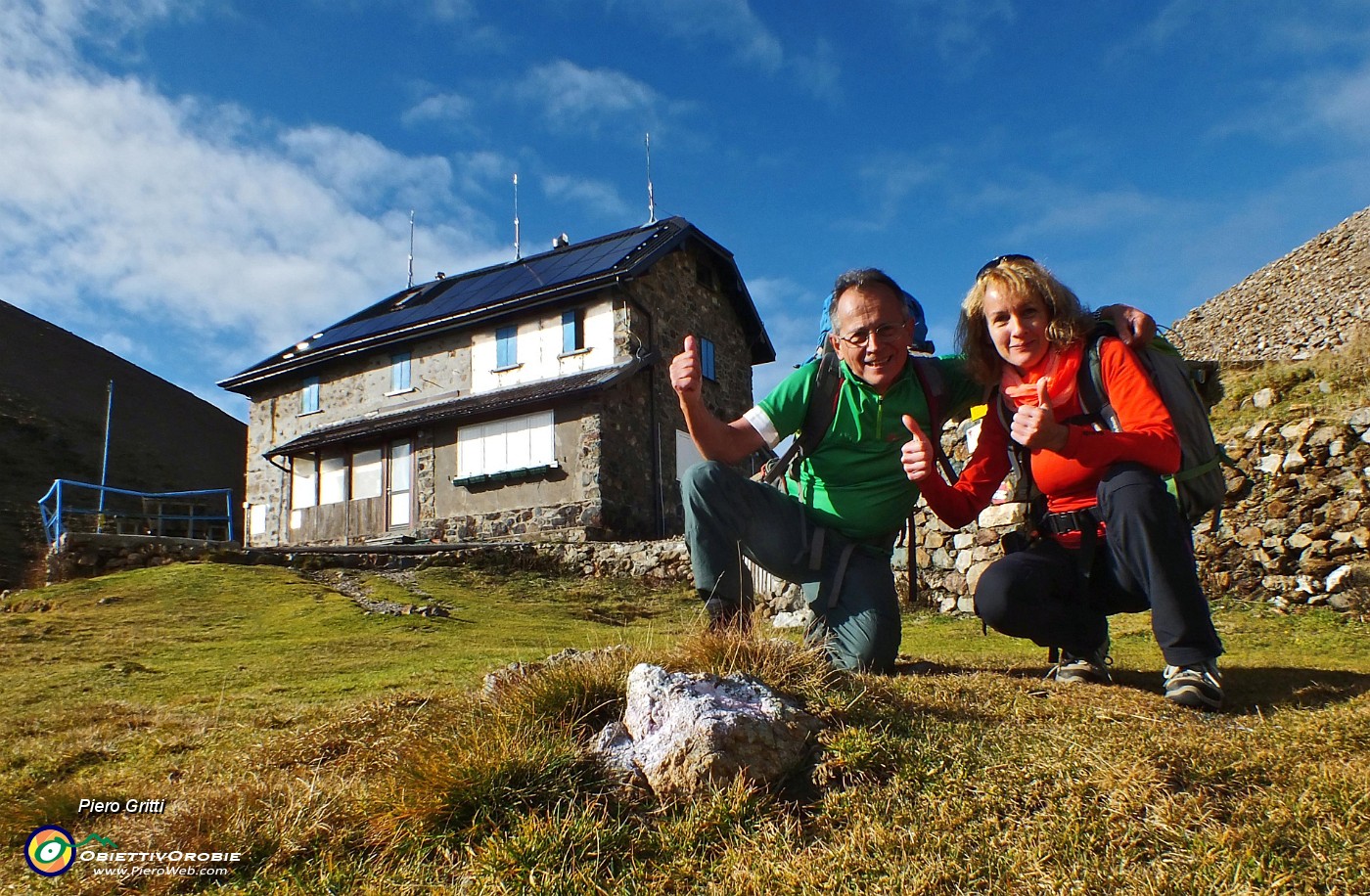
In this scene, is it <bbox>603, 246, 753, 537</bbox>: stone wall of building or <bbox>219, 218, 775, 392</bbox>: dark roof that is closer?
<bbox>603, 246, 753, 537</bbox>: stone wall of building

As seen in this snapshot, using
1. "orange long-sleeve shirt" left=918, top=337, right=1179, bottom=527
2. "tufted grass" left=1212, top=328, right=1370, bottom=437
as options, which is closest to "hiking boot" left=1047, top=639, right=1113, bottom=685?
"orange long-sleeve shirt" left=918, top=337, right=1179, bottom=527

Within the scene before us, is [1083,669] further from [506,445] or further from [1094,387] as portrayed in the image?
[506,445]

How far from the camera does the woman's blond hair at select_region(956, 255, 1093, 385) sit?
3.19 m

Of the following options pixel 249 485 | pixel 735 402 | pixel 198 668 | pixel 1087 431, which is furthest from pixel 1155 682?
pixel 249 485

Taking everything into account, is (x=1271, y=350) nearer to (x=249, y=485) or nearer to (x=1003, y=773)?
(x=1003, y=773)

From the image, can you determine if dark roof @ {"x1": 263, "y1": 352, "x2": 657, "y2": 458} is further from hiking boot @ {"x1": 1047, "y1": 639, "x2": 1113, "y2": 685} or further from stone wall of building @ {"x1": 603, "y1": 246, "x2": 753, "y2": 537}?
hiking boot @ {"x1": 1047, "y1": 639, "x2": 1113, "y2": 685}

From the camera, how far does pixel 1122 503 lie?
2.93 metres

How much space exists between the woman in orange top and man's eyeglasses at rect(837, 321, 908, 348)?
273mm

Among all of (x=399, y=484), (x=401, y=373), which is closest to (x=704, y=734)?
(x=399, y=484)

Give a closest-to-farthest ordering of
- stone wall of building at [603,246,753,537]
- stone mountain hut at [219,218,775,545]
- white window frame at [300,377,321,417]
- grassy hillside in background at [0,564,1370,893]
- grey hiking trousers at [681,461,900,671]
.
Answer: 1. grassy hillside in background at [0,564,1370,893]
2. grey hiking trousers at [681,461,900,671]
3. stone mountain hut at [219,218,775,545]
4. stone wall of building at [603,246,753,537]
5. white window frame at [300,377,321,417]

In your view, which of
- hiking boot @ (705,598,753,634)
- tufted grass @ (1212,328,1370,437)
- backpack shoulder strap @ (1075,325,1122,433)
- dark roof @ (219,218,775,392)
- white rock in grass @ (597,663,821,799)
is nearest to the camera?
white rock in grass @ (597,663,821,799)

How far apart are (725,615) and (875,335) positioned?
1278 millimetres

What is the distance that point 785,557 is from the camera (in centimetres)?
356

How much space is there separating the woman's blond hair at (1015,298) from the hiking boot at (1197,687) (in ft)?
3.88
